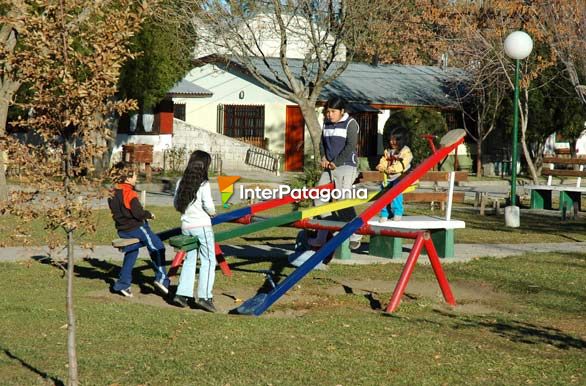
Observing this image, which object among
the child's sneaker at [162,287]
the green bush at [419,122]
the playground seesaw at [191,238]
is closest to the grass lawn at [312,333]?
the child's sneaker at [162,287]

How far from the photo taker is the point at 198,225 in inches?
434

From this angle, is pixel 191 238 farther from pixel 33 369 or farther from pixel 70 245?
pixel 70 245

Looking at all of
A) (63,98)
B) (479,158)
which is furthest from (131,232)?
(479,158)

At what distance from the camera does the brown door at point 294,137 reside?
4169cm

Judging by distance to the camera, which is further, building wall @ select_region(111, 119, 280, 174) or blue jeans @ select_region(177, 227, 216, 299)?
building wall @ select_region(111, 119, 280, 174)

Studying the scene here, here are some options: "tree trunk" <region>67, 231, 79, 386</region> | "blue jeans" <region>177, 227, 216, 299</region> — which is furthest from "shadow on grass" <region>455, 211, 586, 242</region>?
"tree trunk" <region>67, 231, 79, 386</region>

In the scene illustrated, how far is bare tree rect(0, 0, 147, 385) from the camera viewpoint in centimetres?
646

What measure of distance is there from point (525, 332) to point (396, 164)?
5.33m

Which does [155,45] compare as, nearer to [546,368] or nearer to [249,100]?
[249,100]

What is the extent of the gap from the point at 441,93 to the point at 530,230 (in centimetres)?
2559

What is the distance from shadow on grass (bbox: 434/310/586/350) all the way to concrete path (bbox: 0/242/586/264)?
414cm

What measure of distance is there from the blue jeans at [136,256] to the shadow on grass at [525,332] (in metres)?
3.15

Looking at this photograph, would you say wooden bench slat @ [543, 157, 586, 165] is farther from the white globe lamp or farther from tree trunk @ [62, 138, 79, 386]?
tree trunk @ [62, 138, 79, 386]

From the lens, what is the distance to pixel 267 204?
13555 millimetres
